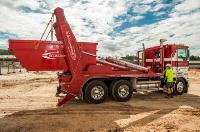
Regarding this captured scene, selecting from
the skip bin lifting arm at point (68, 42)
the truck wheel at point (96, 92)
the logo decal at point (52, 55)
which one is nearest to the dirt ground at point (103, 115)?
the truck wheel at point (96, 92)

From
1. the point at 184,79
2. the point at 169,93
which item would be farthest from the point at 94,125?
the point at 184,79

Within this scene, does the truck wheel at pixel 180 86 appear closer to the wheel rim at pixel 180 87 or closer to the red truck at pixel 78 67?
the wheel rim at pixel 180 87

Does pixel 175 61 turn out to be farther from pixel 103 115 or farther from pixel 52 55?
pixel 52 55

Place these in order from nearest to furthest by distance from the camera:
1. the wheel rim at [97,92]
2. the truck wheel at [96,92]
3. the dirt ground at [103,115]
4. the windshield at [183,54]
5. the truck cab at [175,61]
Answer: the dirt ground at [103,115] < the truck wheel at [96,92] < the wheel rim at [97,92] < the truck cab at [175,61] < the windshield at [183,54]

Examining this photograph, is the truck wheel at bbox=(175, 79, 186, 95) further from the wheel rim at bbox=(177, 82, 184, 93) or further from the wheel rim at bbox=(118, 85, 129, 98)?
the wheel rim at bbox=(118, 85, 129, 98)

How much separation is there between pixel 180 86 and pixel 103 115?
20.7 ft

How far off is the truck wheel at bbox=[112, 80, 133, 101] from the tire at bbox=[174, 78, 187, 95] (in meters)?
3.26

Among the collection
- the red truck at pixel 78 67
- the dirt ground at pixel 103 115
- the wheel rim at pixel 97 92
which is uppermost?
the red truck at pixel 78 67

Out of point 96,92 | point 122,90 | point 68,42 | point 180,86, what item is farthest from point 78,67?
point 180,86

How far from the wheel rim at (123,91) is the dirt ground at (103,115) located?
0.43m

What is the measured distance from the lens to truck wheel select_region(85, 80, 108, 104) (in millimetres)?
11070

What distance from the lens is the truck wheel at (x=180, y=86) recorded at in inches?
550

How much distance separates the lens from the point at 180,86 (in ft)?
46.1

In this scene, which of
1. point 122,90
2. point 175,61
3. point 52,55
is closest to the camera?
point 52,55
